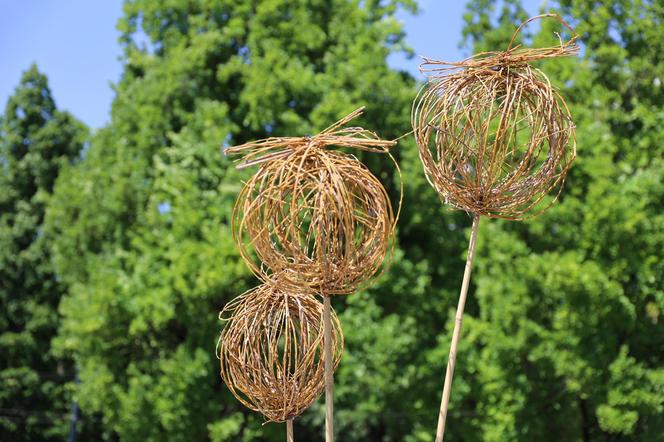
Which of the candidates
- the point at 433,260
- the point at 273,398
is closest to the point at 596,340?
the point at 433,260

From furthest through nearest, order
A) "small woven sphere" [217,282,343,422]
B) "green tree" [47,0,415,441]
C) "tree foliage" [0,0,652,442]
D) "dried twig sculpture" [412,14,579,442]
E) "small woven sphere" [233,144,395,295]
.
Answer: "green tree" [47,0,415,441] → "tree foliage" [0,0,652,442] → "small woven sphere" [217,282,343,422] → "dried twig sculpture" [412,14,579,442] → "small woven sphere" [233,144,395,295]

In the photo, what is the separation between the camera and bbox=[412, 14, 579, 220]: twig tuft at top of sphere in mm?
3131

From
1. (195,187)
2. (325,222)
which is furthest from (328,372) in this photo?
(195,187)

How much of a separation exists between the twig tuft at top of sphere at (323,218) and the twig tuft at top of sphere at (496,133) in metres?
0.29

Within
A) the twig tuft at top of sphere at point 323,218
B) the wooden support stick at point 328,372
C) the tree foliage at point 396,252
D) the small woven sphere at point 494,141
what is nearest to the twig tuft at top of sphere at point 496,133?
the small woven sphere at point 494,141

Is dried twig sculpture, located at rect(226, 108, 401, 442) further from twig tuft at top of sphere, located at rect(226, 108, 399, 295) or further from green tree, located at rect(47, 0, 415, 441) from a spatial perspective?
green tree, located at rect(47, 0, 415, 441)

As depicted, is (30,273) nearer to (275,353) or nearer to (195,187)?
(195,187)

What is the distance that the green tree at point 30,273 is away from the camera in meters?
15.4

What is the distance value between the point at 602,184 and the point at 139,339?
579cm

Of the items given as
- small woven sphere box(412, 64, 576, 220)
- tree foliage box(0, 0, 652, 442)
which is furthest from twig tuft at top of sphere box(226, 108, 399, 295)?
tree foliage box(0, 0, 652, 442)

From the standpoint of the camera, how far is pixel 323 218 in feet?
9.41

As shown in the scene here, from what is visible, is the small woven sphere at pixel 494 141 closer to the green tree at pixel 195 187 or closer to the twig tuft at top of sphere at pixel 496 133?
the twig tuft at top of sphere at pixel 496 133

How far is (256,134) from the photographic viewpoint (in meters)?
11.4

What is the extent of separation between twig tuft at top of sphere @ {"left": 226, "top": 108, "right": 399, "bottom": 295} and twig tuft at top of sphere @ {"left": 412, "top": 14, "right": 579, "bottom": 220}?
287mm
